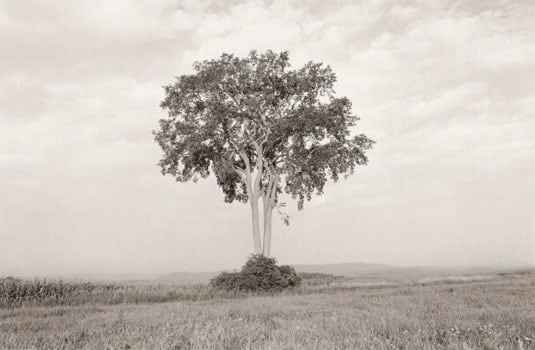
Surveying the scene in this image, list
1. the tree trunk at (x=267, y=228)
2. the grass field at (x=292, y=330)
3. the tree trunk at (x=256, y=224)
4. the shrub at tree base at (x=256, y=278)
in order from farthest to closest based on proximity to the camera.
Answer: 1. the tree trunk at (x=267, y=228)
2. the tree trunk at (x=256, y=224)
3. the shrub at tree base at (x=256, y=278)
4. the grass field at (x=292, y=330)

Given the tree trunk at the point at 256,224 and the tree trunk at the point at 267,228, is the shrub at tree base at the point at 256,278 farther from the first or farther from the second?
the tree trunk at the point at 267,228

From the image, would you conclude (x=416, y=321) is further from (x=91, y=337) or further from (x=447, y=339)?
(x=91, y=337)

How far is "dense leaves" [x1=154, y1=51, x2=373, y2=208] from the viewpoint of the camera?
96.2ft

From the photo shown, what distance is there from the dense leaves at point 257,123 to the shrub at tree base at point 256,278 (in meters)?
8.21

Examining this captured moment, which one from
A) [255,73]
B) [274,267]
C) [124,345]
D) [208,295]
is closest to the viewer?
[124,345]

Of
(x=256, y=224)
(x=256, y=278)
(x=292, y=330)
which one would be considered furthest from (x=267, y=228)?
(x=292, y=330)

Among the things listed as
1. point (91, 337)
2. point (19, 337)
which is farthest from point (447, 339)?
point (19, 337)

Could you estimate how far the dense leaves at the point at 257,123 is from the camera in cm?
2931

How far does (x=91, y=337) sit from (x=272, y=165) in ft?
83.3

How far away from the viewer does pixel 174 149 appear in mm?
30406

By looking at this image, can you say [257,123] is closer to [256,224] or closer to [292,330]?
[256,224]

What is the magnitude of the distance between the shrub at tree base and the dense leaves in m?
8.21

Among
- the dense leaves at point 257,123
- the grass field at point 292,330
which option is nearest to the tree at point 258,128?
the dense leaves at point 257,123

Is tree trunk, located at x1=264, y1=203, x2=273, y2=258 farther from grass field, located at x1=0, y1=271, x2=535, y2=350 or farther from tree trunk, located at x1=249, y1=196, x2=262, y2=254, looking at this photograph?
grass field, located at x1=0, y1=271, x2=535, y2=350
